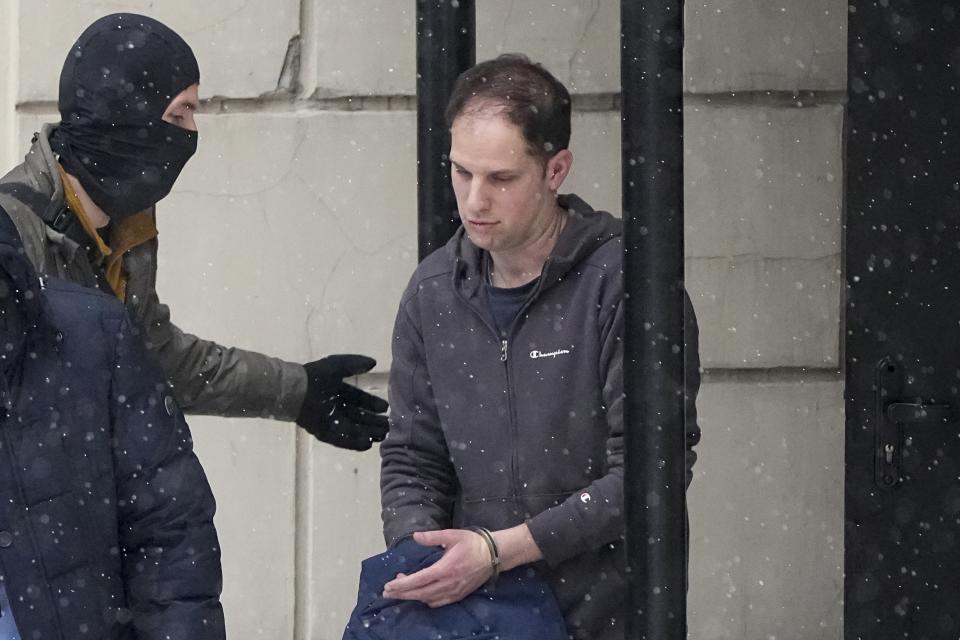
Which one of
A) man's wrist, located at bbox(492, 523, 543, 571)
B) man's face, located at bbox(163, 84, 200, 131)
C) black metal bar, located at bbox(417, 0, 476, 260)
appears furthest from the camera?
black metal bar, located at bbox(417, 0, 476, 260)

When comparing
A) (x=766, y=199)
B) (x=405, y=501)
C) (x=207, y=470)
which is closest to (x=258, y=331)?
(x=207, y=470)

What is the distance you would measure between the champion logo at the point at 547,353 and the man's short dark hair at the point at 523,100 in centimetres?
36

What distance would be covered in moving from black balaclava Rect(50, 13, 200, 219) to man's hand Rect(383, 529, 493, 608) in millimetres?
1056

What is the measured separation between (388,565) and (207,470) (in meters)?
2.19

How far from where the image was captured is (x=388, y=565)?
3.01 m

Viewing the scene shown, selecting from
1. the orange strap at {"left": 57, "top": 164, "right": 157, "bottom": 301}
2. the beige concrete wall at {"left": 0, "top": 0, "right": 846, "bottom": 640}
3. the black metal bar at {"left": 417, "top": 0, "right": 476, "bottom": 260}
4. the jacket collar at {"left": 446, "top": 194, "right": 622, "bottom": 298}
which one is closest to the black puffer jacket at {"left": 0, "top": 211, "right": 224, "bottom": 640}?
A: the orange strap at {"left": 57, "top": 164, "right": 157, "bottom": 301}

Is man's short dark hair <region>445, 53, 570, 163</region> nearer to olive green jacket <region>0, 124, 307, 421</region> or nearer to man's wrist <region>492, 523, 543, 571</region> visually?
man's wrist <region>492, 523, 543, 571</region>

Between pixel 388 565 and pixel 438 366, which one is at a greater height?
pixel 438 366

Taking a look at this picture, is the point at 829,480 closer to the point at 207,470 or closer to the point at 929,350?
the point at 929,350

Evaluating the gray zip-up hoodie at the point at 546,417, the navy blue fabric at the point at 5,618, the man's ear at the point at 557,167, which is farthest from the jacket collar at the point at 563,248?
the navy blue fabric at the point at 5,618

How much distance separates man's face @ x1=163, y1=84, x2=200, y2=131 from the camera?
3.53 m

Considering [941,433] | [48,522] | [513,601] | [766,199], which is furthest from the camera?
[766,199]

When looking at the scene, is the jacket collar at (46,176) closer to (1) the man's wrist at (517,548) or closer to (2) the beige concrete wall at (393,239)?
(1) the man's wrist at (517,548)

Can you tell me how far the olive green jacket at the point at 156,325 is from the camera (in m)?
3.20
